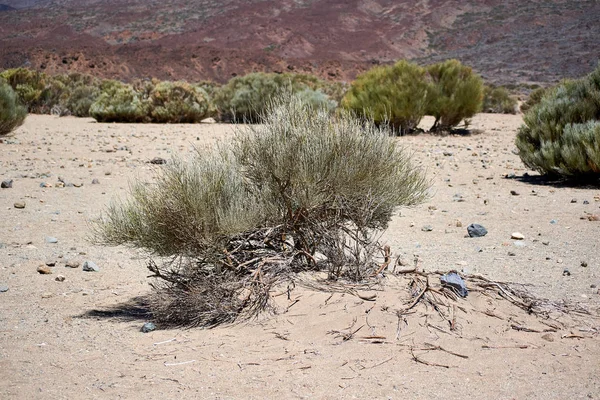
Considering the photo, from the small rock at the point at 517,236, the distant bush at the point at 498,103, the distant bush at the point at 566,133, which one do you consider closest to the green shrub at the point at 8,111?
the distant bush at the point at 566,133

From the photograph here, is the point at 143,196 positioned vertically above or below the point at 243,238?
above

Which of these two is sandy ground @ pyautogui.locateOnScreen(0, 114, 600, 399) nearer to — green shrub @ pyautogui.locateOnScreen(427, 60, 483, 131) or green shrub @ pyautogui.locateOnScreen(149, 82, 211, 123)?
green shrub @ pyautogui.locateOnScreen(427, 60, 483, 131)

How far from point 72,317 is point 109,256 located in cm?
172

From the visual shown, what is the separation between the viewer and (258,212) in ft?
15.5

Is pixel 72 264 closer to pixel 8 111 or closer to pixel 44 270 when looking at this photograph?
pixel 44 270

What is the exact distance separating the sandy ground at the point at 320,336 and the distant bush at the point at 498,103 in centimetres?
1896

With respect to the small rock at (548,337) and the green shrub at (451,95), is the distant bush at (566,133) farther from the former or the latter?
the small rock at (548,337)

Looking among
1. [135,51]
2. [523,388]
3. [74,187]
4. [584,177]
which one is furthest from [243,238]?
[135,51]

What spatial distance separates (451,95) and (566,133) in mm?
7262

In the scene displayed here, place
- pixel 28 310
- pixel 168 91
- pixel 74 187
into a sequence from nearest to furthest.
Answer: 1. pixel 28 310
2. pixel 74 187
3. pixel 168 91

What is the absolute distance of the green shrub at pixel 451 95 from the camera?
1666cm

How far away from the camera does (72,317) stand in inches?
191

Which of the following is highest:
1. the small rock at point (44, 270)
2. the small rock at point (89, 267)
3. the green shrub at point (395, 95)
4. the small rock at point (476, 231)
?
the green shrub at point (395, 95)

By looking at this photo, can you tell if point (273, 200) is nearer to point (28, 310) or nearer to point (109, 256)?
point (28, 310)
